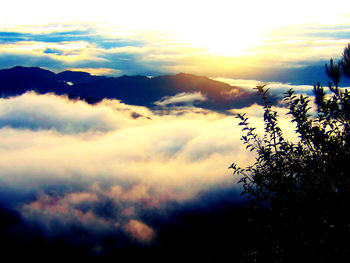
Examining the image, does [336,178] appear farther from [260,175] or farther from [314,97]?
[314,97]

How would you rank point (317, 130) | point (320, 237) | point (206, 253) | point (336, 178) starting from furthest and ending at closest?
point (206, 253), point (317, 130), point (336, 178), point (320, 237)

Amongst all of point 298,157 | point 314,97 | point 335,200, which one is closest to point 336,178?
point 335,200

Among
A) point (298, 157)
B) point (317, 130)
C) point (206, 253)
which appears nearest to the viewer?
point (317, 130)

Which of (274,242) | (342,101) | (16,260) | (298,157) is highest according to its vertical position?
(342,101)

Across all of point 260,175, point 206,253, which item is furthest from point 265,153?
point 206,253

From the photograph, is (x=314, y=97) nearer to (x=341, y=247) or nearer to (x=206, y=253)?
(x=341, y=247)

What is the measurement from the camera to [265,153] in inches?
611

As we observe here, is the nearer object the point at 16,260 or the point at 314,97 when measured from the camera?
the point at 314,97

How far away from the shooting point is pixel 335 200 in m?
10.4

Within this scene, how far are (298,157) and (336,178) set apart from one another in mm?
3198

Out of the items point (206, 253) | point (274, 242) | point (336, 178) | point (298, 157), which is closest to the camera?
point (274, 242)

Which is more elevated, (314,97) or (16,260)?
(314,97)

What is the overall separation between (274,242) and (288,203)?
1.65 meters

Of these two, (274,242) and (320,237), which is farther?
(274,242)
